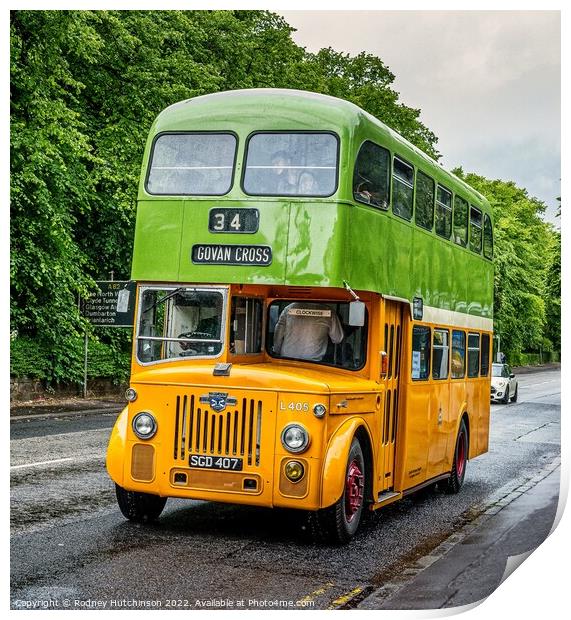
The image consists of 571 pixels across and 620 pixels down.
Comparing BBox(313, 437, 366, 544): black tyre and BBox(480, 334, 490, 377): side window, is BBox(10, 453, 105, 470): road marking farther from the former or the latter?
BBox(313, 437, 366, 544): black tyre

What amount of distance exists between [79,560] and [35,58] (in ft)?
35.2

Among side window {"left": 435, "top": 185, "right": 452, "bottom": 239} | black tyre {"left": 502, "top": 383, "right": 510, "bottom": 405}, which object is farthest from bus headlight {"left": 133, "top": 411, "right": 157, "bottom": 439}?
black tyre {"left": 502, "top": 383, "right": 510, "bottom": 405}

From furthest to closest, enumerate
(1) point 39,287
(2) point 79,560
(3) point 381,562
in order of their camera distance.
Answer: (1) point 39,287 → (3) point 381,562 → (2) point 79,560

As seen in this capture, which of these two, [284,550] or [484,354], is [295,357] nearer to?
[284,550]

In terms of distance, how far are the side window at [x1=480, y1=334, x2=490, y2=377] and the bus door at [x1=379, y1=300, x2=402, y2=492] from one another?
15.2 feet

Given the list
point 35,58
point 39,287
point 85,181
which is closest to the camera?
point 35,58

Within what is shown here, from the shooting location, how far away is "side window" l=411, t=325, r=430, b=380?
11.8 meters

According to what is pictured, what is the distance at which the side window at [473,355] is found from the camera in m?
14.9

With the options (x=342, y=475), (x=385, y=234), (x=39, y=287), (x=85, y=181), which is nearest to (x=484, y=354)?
(x=385, y=234)

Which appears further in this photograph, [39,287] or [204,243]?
[39,287]

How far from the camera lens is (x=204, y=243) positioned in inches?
377

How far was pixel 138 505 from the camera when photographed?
9969 millimetres

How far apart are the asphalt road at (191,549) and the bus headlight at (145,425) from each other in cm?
83

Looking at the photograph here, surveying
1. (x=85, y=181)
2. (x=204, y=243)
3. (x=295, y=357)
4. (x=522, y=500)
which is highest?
(x=85, y=181)
